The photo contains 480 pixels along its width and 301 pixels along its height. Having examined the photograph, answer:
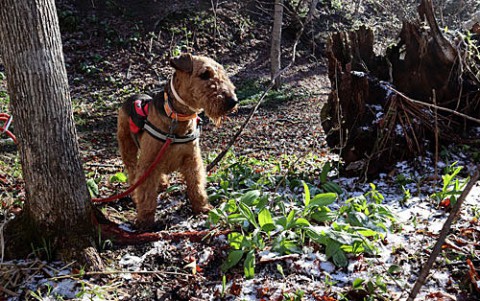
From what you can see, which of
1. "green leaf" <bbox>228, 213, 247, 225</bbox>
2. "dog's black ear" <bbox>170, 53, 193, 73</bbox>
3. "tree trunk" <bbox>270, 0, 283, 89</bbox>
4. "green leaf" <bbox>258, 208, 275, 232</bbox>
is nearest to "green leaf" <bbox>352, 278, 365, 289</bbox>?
"green leaf" <bbox>258, 208, 275, 232</bbox>

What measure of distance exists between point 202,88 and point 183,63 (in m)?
0.30

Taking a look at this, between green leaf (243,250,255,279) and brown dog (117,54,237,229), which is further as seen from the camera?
brown dog (117,54,237,229)

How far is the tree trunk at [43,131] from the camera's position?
8.35 feet

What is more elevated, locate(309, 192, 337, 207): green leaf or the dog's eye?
the dog's eye

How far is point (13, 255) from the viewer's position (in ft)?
9.07

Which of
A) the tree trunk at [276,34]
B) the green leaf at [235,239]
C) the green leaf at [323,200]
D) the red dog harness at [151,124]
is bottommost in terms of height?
the green leaf at [235,239]

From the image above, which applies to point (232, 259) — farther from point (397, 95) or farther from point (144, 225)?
point (397, 95)

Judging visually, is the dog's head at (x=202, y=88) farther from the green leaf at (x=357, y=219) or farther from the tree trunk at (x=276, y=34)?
the tree trunk at (x=276, y=34)

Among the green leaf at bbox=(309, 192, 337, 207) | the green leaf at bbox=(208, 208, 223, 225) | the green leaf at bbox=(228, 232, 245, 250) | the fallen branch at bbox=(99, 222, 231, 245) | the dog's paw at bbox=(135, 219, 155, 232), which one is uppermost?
the green leaf at bbox=(309, 192, 337, 207)

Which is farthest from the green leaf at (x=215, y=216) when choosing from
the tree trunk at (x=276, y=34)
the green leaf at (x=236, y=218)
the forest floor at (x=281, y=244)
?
the tree trunk at (x=276, y=34)

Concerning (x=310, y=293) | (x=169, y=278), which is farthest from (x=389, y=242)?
(x=169, y=278)

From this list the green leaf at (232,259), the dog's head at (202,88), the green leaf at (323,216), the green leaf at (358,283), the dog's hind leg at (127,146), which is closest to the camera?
the green leaf at (358,283)

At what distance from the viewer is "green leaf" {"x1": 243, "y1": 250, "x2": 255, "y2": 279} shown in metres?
2.58

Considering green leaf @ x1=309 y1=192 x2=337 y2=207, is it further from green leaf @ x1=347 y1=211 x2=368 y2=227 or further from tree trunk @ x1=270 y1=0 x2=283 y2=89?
tree trunk @ x1=270 y1=0 x2=283 y2=89
